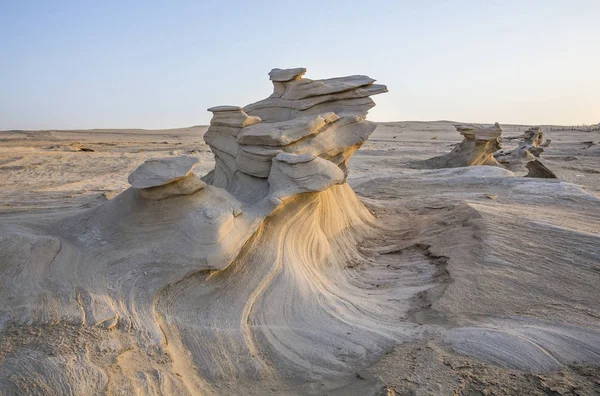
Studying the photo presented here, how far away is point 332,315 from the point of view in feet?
11.4

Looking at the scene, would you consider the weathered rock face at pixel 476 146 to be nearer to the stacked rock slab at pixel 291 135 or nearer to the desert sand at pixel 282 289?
the desert sand at pixel 282 289

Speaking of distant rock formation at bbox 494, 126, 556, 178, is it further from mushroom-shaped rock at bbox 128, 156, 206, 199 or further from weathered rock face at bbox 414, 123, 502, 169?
mushroom-shaped rock at bbox 128, 156, 206, 199

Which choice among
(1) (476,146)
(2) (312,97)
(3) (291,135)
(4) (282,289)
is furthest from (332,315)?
(1) (476,146)

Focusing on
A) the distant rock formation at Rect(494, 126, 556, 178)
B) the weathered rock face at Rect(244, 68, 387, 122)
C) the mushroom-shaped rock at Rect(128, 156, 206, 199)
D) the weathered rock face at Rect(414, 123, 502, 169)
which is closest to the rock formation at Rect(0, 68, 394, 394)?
the mushroom-shaped rock at Rect(128, 156, 206, 199)

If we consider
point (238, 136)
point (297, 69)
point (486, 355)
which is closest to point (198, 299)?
point (486, 355)

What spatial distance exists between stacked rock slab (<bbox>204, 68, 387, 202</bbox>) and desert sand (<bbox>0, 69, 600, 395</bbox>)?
0.03 metres

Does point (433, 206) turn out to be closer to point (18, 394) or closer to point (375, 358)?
point (375, 358)

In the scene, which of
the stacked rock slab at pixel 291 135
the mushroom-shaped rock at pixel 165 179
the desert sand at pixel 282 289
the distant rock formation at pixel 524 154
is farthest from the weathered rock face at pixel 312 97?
the distant rock formation at pixel 524 154

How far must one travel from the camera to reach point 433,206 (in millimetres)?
6805

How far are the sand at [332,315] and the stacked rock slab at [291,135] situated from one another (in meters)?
0.31

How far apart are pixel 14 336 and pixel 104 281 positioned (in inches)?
26.0

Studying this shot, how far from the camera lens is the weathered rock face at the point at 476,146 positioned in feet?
40.9

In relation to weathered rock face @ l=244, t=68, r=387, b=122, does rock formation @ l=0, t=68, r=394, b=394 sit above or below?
below

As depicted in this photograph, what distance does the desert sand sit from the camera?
104 inches
